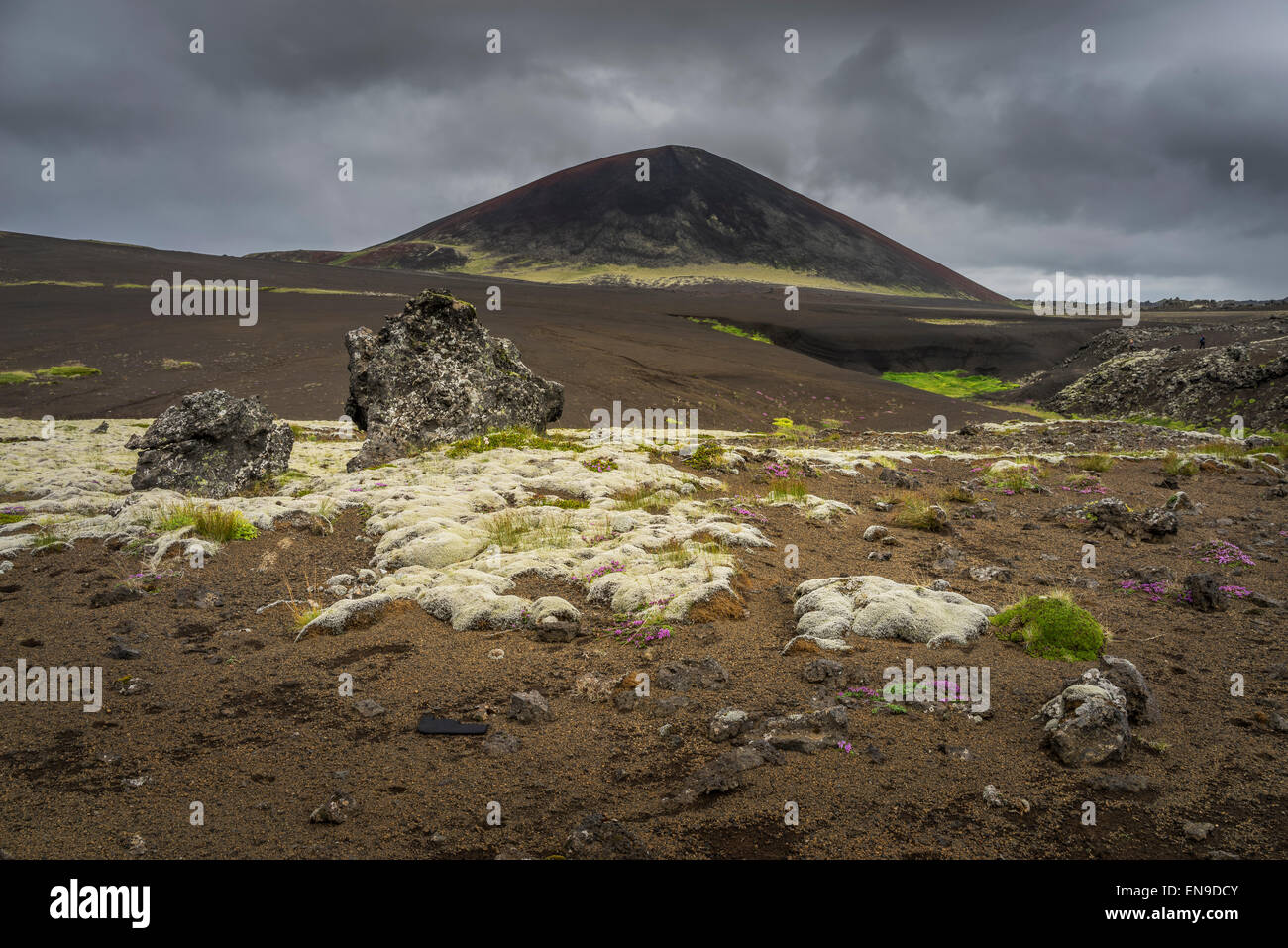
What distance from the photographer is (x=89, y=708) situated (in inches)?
280

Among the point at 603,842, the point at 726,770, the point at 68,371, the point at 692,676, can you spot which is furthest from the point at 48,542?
the point at 68,371

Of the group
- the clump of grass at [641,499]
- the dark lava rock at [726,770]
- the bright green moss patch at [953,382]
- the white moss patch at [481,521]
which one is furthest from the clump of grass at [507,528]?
the bright green moss patch at [953,382]

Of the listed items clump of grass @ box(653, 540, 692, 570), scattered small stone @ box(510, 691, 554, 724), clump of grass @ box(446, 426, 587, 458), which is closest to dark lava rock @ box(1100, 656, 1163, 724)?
scattered small stone @ box(510, 691, 554, 724)

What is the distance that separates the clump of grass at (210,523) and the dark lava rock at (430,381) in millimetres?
6549

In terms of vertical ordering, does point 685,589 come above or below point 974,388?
below

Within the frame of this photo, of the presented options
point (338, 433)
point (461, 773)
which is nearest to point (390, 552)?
A: point (461, 773)

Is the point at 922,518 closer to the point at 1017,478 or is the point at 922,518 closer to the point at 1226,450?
the point at 1017,478

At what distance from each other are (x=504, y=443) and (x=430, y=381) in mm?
3085

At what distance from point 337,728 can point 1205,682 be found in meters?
8.87

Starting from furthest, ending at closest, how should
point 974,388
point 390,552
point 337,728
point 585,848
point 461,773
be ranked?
point 974,388
point 390,552
point 337,728
point 461,773
point 585,848

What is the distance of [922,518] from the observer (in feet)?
46.5

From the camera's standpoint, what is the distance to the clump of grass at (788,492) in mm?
15828

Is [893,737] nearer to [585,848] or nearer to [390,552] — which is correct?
[585,848]

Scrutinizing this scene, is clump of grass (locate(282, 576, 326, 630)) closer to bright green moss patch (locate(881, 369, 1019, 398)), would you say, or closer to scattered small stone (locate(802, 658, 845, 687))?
scattered small stone (locate(802, 658, 845, 687))
